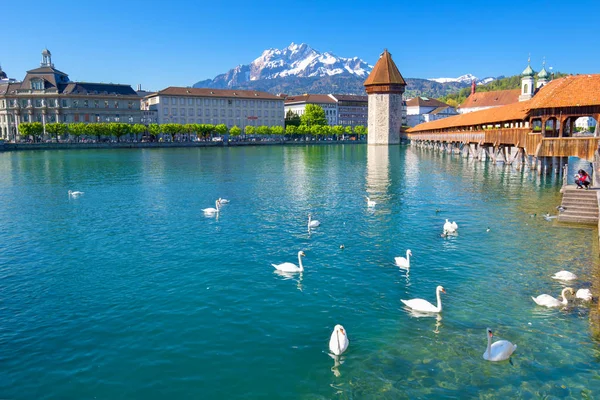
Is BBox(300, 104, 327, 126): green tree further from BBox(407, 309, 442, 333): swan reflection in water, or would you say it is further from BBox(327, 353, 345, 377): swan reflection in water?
BBox(327, 353, 345, 377): swan reflection in water

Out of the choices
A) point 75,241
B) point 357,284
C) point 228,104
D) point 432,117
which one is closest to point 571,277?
point 357,284

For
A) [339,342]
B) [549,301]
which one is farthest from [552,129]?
[339,342]

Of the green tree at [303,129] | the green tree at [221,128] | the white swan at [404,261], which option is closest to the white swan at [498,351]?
the white swan at [404,261]

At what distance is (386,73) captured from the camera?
386 ft

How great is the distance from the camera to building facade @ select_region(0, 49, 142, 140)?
108125 mm

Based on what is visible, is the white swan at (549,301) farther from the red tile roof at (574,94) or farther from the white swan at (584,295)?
the red tile roof at (574,94)

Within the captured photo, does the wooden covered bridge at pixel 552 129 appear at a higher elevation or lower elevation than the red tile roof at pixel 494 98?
lower

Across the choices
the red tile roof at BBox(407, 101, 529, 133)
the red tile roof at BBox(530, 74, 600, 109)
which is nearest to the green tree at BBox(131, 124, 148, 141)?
the red tile roof at BBox(407, 101, 529, 133)

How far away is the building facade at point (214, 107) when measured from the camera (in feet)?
413

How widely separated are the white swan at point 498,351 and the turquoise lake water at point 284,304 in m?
0.15

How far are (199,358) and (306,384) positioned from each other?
2424mm

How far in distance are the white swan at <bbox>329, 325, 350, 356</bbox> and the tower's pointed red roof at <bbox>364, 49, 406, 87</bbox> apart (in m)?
114

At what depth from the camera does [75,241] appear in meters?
18.8

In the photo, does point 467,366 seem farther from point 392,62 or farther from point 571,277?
point 392,62
